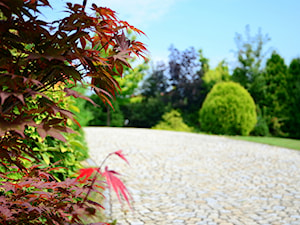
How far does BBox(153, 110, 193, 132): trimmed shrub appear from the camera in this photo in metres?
19.6

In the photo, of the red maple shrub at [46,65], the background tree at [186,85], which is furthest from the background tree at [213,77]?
the red maple shrub at [46,65]

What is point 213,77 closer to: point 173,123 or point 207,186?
point 173,123

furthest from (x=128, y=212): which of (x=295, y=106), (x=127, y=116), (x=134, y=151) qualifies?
(x=127, y=116)

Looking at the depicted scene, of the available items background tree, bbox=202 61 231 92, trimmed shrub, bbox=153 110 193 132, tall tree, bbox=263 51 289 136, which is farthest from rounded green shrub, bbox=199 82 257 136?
background tree, bbox=202 61 231 92

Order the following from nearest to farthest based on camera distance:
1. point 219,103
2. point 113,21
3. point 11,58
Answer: point 11,58, point 113,21, point 219,103

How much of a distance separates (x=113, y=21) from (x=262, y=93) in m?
19.3

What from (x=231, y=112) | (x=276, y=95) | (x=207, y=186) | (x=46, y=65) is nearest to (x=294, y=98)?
(x=276, y=95)

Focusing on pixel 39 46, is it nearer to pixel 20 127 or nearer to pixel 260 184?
pixel 20 127

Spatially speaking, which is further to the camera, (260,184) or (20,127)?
(260,184)

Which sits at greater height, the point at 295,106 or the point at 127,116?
the point at 295,106

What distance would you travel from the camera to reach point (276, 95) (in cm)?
1883

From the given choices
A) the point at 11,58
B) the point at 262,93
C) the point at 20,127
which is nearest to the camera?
the point at 20,127

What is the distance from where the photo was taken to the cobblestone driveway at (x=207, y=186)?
3.68 metres

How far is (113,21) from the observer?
1.47 meters
